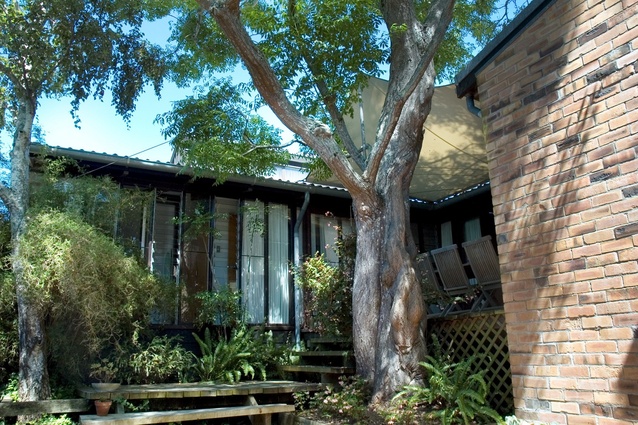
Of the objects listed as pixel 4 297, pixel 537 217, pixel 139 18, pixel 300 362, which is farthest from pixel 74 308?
pixel 537 217

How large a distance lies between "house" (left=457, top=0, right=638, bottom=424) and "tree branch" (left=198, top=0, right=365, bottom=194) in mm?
1791

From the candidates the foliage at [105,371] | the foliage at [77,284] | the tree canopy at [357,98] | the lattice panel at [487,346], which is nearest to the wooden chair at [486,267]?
the lattice panel at [487,346]

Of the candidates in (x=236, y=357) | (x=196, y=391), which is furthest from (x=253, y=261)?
(x=196, y=391)

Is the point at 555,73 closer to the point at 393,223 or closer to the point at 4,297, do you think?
the point at 393,223

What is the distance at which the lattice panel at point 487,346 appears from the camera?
569 cm

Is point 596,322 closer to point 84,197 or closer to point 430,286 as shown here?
point 430,286

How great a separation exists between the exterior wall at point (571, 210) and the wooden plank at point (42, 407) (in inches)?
185

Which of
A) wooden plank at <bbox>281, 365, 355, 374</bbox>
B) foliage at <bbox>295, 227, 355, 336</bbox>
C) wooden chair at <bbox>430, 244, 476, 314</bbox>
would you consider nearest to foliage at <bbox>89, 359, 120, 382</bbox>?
wooden plank at <bbox>281, 365, 355, 374</bbox>

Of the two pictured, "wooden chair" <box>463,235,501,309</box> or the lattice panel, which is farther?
"wooden chair" <box>463,235,501,309</box>

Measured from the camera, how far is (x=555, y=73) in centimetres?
443

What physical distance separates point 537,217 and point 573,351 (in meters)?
1.06

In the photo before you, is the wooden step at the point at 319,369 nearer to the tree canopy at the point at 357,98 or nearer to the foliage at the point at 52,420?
the tree canopy at the point at 357,98

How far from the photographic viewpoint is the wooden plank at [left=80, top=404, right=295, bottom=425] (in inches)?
217

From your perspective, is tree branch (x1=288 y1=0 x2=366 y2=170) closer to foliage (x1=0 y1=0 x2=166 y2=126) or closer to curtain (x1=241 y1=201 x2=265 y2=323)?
foliage (x1=0 y1=0 x2=166 y2=126)
